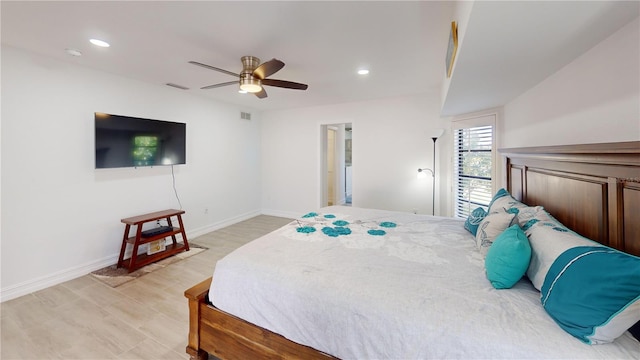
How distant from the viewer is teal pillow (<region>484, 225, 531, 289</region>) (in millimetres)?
1238

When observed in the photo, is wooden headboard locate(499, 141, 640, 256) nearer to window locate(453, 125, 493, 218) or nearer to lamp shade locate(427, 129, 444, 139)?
window locate(453, 125, 493, 218)

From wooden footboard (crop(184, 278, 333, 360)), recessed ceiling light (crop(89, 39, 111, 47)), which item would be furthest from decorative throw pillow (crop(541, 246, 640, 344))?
recessed ceiling light (crop(89, 39, 111, 47))

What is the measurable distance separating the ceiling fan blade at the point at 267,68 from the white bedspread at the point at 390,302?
1.59 metres

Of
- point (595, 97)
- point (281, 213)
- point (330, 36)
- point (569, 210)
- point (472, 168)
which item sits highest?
point (330, 36)

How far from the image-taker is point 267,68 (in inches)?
95.0

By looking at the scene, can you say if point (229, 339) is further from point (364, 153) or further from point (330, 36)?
point (364, 153)

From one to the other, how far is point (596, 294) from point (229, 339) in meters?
1.80

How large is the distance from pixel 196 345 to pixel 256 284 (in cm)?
69

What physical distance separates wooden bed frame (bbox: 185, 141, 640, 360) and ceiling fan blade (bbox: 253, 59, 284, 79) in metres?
1.94

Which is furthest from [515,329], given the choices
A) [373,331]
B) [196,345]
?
[196,345]

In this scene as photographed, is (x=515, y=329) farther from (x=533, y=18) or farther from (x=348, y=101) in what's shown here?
(x=348, y=101)

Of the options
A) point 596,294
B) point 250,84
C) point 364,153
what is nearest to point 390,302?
point 596,294

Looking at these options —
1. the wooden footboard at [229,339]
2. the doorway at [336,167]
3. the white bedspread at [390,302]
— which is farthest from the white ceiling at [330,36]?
the doorway at [336,167]

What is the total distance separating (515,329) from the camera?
100 centimetres
